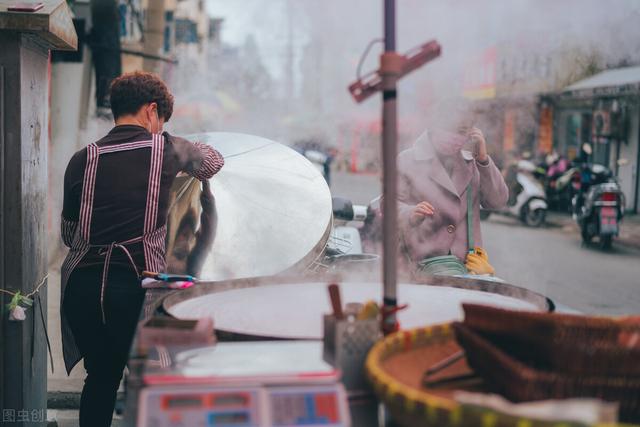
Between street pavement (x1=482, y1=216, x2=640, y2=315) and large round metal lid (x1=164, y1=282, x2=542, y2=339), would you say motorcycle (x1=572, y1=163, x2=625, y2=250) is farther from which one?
large round metal lid (x1=164, y1=282, x2=542, y2=339)

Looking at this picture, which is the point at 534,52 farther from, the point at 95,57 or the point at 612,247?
the point at 612,247

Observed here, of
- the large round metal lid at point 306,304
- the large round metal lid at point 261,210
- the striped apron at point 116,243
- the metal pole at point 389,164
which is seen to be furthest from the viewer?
the large round metal lid at point 261,210

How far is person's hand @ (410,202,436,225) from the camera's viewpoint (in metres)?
4.07

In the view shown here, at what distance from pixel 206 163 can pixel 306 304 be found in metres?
0.83

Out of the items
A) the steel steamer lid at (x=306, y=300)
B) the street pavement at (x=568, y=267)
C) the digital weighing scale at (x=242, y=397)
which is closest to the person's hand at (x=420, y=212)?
the steel steamer lid at (x=306, y=300)

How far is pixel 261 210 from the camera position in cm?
396

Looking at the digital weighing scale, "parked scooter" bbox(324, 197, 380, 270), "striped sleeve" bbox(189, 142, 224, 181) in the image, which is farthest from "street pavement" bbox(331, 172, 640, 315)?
the digital weighing scale

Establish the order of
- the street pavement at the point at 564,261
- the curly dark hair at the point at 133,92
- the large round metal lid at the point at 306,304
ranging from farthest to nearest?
1. the street pavement at the point at 564,261
2. the curly dark hair at the point at 133,92
3. the large round metal lid at the point at 306,304

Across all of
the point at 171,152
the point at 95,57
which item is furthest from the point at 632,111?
the point at 171,152

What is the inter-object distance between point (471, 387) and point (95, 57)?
1021cm

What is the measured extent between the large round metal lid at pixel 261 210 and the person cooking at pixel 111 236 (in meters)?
0.69

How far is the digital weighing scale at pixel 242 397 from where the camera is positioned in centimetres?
151

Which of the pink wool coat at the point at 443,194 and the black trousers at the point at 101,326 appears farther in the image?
the pink wool coat at the point at 443,194

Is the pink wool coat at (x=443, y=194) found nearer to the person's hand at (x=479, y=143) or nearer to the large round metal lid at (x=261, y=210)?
the person's hand at (x=479, y=143)
